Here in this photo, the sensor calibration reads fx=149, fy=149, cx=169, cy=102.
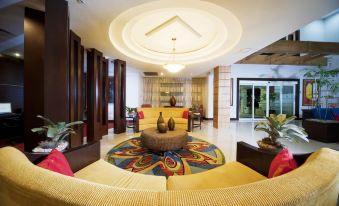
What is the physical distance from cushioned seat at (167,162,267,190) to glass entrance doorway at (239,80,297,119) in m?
7.74

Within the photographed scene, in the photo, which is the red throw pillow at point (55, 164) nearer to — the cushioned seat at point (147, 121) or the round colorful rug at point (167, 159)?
the round colorful rug at point (167, 159)

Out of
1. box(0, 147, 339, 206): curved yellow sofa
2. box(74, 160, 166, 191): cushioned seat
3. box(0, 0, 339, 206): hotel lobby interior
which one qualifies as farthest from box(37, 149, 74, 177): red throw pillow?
box(74, 160, 166, 191): cushioned seat

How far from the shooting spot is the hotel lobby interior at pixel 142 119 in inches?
22.2

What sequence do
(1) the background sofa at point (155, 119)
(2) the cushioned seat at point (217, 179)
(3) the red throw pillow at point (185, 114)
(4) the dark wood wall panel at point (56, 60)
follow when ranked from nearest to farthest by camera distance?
(2) the cushioned seat at point (217, 179) < (4) the dark wood wall panel at point (56, 60) < (1) the background sofa at point (155, 119) < (3) the red throw pillow at point (185, 114)

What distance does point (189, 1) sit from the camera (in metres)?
2.31

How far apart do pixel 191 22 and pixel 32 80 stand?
3135mm

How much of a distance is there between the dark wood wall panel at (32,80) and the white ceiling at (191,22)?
29.8 inches

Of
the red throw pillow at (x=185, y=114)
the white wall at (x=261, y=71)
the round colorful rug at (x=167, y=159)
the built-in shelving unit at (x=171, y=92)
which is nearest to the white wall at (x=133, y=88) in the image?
the built-in shelving unit at (x=171, y=92)

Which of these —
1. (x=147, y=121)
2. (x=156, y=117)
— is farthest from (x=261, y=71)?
(x=147, y=121)

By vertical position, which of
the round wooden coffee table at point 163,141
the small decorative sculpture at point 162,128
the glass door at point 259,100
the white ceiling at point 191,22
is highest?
the white ceiling at point 191,22

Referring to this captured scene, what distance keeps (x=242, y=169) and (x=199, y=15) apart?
294 centimetres

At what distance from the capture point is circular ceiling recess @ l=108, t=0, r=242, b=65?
2555 mm

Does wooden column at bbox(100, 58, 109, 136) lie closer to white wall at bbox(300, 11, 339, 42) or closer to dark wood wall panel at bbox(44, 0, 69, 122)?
dark wood wall panel at bbox(44, 0, 69, 122)

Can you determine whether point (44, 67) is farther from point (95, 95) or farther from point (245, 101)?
point (245, 101)
